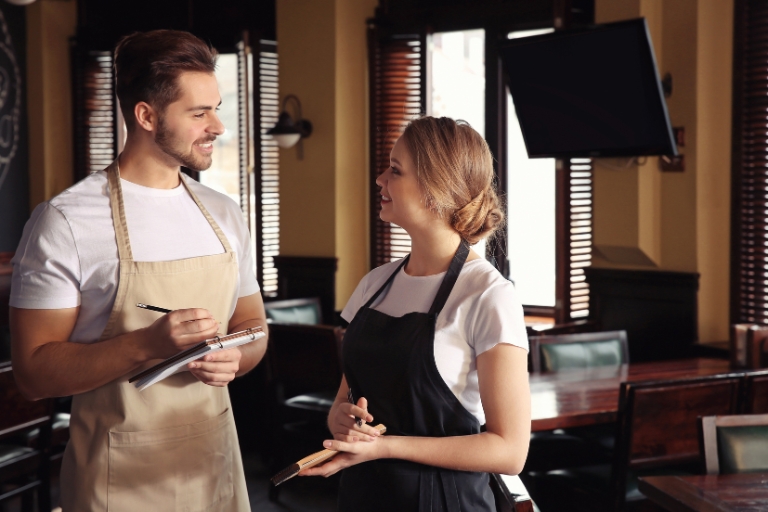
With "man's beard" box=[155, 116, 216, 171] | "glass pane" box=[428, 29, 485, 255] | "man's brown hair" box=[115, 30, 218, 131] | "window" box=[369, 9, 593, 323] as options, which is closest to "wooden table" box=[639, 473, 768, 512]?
"man's beard" box=[155, 116, 216, 171]

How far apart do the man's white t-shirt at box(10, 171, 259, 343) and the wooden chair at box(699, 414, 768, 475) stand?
147 cm

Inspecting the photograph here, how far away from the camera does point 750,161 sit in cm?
433

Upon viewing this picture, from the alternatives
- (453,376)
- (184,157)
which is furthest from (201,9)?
(453,376)

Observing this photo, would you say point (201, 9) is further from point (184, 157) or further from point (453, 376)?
point (453, 376)

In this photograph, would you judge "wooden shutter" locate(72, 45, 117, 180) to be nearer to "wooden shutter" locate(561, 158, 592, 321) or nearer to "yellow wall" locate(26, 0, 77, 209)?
"yellow wall" locate(26, 0, 77, 209)

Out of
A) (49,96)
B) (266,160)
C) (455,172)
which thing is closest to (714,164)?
(266,160)

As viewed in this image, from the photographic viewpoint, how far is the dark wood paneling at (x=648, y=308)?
445 centimetres

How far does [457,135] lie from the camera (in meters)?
1.73

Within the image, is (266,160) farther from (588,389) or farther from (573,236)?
(588,389)

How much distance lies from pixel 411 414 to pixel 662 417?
5.04 ft

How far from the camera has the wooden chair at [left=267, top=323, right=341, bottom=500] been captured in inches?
163

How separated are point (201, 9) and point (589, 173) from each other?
10.6 ft

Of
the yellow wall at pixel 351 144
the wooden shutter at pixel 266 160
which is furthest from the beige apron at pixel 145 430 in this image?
the wooden shutter at pixel 266 160

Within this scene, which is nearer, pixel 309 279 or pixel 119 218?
pixel 119 218
